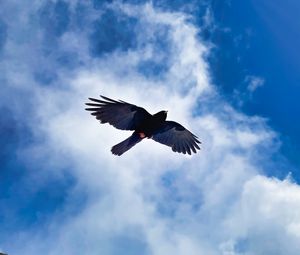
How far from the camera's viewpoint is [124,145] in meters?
27.4

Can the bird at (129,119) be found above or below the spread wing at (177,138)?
below

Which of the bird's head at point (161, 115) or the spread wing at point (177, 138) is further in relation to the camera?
the spread wing at point (177, 138)

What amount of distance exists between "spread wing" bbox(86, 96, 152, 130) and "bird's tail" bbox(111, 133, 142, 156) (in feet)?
2.35

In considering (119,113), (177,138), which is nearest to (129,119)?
(119,113)

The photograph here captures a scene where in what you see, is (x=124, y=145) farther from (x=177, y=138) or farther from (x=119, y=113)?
(x=177, y=138)

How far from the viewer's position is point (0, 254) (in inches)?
1231

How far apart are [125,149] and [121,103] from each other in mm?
2456

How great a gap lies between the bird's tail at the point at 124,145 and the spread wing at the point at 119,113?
0.72m

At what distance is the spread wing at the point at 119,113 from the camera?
2688 centimetres

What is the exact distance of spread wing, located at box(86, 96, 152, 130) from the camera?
26.9 meters

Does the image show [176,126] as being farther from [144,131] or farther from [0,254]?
[0,254]

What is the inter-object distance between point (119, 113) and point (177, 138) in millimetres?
5039

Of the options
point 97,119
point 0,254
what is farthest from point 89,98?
point 0,254

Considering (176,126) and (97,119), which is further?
(176,126)
